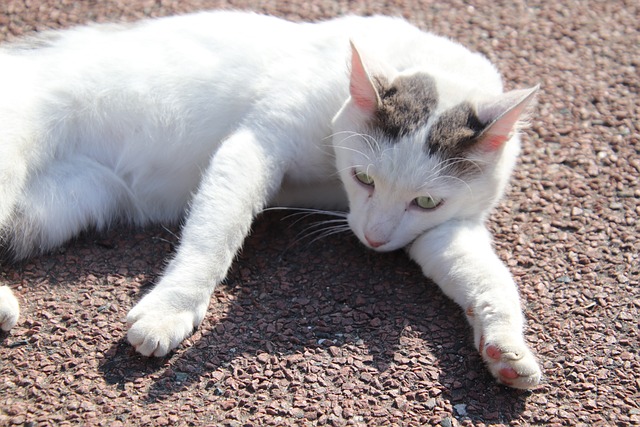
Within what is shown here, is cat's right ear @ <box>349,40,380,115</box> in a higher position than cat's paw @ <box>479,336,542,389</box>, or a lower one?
higher

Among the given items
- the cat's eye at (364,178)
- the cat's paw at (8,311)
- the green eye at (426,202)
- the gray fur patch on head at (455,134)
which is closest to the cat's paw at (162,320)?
the cat's paw at (8,311)

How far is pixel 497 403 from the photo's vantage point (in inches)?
109

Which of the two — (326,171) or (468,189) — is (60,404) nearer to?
(326,171)

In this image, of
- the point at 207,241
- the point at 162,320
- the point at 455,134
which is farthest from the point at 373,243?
the point at 162,320

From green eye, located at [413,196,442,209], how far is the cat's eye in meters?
0.21

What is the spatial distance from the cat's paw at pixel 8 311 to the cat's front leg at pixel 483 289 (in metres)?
1.72

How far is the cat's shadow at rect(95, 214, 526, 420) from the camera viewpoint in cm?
280

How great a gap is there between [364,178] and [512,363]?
98 centimetres

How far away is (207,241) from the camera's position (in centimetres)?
309

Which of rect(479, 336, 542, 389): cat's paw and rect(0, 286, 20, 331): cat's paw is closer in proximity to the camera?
rect(479, 336, 542, 389): cat's paw

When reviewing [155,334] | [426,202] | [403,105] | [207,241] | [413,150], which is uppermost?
[403,105]

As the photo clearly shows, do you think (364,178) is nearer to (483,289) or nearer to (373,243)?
(373,243)

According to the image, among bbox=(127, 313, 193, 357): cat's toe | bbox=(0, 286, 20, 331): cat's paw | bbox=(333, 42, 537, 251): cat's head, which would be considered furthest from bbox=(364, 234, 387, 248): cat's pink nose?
bbox=(0, 286, 20, 331): cat's paw

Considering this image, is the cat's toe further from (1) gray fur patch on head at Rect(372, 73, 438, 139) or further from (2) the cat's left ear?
(2) the cat's left ear
